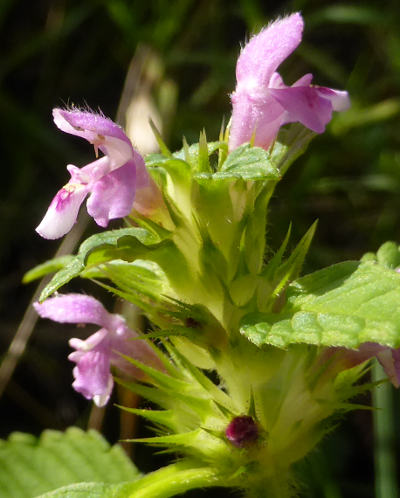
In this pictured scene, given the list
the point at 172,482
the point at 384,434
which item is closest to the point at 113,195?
the point at 172,482

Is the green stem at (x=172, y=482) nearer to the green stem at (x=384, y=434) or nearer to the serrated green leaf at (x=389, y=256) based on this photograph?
the serrated green leaf at (x=389, y=256)

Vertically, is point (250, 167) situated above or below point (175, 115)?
below

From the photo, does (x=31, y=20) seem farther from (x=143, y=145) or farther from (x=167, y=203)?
(x=167, y=203)

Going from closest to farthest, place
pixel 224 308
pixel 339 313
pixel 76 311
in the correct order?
pixel 339 313 → pixel 224 308 → pixel 76 311

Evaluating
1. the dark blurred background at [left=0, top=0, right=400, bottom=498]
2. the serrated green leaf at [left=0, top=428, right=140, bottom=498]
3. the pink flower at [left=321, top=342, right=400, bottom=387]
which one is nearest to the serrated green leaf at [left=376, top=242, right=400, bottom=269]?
the pink flower at [left=321, top=342, right=400, bottom=387]

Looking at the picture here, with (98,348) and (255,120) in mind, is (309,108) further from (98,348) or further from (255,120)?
(98,348)

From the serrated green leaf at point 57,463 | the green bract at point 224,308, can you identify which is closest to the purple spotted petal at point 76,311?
the green bract at point 224,308
